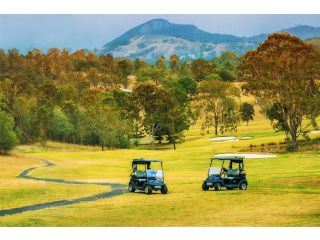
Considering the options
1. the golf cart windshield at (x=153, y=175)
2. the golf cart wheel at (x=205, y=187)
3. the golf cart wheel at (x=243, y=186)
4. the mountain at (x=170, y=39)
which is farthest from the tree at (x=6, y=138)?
the golf cart wheel at (x=243, y=186)

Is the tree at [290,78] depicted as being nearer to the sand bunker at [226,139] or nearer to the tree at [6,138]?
the sand bunker at [226,139]

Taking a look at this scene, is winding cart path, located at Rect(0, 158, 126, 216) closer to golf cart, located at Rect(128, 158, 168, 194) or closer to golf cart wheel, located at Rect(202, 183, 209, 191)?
golf cart, located at Rect(128, 158, 168, 194)

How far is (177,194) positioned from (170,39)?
1182 cm

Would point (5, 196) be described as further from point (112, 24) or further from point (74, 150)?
point (74, 150)

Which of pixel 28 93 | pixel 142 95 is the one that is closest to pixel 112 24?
pixel 142 95

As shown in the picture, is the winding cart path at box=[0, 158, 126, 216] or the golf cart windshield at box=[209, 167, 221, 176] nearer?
the winding cart path at box=[0, 158, 126, 216]

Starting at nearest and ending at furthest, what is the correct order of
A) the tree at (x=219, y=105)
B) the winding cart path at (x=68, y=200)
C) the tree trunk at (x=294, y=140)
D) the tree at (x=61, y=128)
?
the winding cart path at (x=68, y=200), the tree trunk at (x=294, y=140), the tree at (x=61, y=128), the tree at (x=219, y=105)

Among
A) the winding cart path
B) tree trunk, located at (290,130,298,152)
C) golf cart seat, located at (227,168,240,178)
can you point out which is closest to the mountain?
golf cart seat, located at (227,168,240,178)

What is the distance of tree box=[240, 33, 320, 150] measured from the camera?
49.7 metres

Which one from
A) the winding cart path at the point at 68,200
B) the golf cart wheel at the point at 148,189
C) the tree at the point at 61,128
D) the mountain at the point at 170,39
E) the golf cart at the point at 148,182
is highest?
the mountain at the point at 170,39

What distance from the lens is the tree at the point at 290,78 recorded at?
49719 millimetres

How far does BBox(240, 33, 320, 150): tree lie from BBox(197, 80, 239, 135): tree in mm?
8477

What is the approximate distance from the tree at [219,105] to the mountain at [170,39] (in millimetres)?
15184
